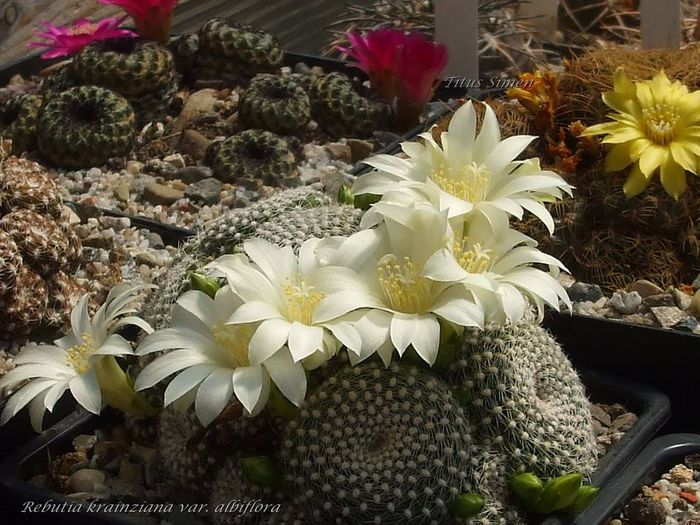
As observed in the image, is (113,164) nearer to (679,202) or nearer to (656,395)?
(679,202)

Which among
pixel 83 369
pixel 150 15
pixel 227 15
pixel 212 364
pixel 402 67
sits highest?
pixel 212 364

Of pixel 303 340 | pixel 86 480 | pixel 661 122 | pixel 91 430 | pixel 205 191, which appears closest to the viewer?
pixel 303 340

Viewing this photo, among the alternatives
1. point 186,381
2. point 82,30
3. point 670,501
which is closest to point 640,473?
point 670,501

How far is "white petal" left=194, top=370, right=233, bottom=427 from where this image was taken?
4.62 feet

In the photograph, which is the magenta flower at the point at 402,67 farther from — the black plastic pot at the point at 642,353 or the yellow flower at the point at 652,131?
the black plastic pot at the point at 642,353

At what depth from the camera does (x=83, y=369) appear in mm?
1681

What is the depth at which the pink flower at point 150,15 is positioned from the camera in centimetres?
330

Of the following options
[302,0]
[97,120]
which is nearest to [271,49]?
[97,120]

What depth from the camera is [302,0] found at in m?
4.45

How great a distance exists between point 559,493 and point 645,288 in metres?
0.80

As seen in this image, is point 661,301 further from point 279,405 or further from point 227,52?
point 227,52

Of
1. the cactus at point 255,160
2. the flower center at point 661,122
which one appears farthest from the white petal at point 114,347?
the cactus at point 255,160

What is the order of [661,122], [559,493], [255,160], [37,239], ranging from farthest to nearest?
[255,160] < [661,122] < [37,239] < [559,493]

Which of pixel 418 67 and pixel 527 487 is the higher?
pixel 527 487
